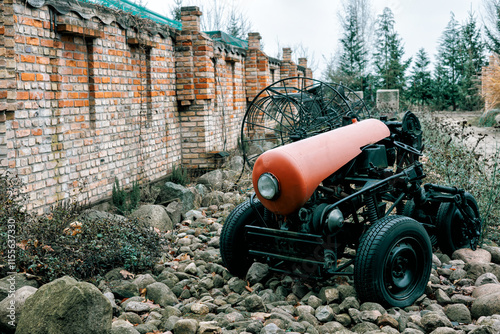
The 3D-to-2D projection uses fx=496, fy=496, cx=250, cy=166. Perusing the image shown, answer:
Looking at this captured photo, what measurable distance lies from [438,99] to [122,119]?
26.5 m

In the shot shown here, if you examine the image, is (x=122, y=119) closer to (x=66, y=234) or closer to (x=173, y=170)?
(x=173, y=170)

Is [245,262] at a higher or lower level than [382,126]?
lower

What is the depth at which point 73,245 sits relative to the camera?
4523mm

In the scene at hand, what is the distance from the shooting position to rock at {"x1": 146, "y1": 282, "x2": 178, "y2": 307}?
416 cm

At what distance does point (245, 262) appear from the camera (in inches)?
187

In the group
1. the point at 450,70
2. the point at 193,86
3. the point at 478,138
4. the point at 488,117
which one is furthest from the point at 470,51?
the point at 193,86

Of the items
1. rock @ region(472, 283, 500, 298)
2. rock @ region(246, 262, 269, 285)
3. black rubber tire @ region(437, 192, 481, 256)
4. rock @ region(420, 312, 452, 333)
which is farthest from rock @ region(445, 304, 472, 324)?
rock @ region(246, 262, 269, 285)

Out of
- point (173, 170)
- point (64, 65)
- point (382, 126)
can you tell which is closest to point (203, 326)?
point (382, 126)

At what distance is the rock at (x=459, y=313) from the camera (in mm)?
3783

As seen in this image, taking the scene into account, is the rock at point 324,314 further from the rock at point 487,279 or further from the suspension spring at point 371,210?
the rock at point 487,279

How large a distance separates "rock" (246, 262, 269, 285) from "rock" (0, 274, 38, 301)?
5.99 feet

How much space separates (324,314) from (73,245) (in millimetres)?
2343

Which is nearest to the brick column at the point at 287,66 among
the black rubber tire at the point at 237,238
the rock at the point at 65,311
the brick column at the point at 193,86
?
the brick column at the point at 193,86

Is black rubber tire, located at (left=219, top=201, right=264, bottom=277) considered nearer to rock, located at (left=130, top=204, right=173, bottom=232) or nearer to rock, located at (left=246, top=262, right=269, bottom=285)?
rock, located at (left=246, top=262, right=269, bottom=285)
